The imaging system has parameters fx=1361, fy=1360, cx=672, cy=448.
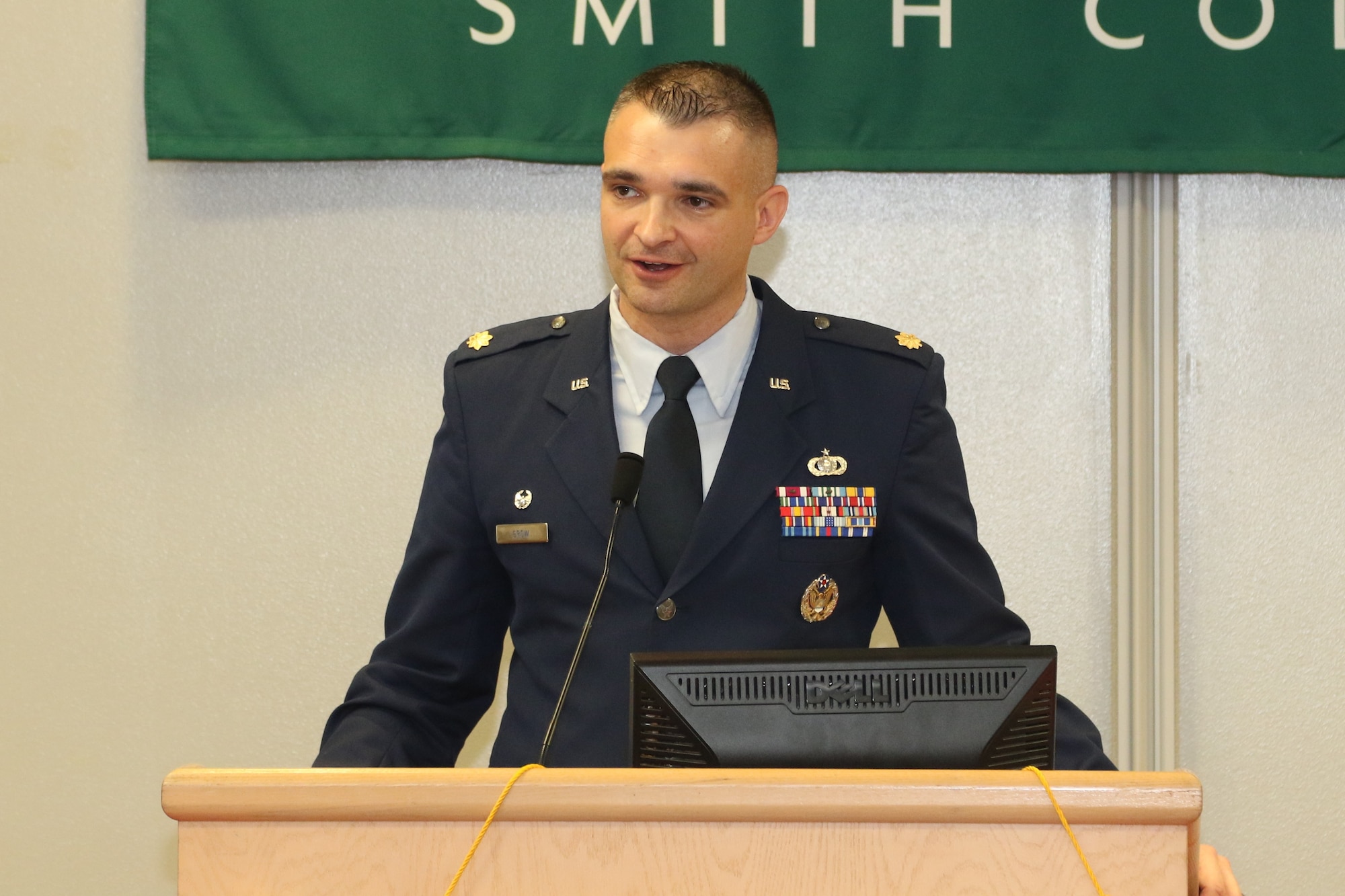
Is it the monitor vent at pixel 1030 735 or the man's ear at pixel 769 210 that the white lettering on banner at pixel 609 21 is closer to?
the man's ear at pixel 769 210

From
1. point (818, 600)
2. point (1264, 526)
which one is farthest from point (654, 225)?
point (1264, 526)

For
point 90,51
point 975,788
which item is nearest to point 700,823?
point 975,788

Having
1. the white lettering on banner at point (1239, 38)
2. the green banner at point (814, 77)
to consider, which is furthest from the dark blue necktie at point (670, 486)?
the white lettering on banner at point (1239, 38)

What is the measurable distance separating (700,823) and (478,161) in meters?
1.73

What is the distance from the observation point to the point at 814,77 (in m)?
2.37

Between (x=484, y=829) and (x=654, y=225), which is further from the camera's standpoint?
(x=654, y=225)

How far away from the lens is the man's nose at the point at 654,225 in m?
1.69

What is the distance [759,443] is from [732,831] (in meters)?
0.82

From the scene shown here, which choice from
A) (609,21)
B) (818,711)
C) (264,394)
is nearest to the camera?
(818,711)

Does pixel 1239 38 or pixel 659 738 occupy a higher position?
pixel 1239 38

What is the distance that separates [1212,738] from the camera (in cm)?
248

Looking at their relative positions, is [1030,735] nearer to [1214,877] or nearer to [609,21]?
[1214,877]

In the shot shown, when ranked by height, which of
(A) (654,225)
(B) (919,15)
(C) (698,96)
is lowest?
(A) (654,225)

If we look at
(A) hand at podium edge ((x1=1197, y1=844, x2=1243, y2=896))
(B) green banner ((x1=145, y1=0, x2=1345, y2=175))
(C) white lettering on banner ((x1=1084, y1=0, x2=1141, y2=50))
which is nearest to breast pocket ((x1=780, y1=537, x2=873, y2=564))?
(A) hand at podium edge ((x1=1197, y1=844, x2=1243, y2=896))
